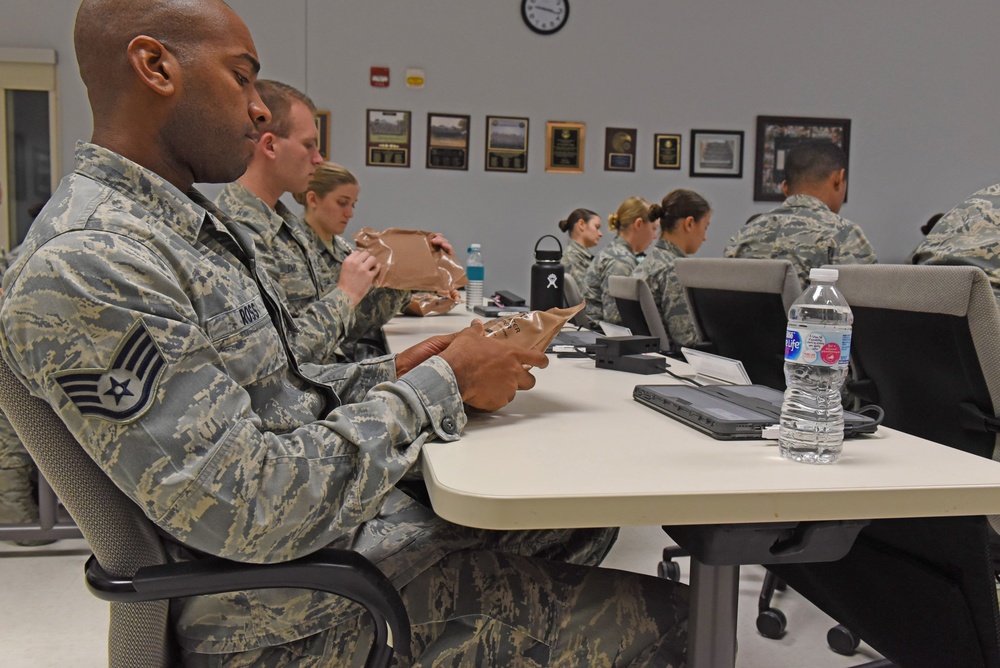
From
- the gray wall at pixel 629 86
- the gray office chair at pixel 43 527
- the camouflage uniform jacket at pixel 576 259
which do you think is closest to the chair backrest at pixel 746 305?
the gray office chair at pixel 43 527

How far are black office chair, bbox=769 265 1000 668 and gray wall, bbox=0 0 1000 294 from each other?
4250mm

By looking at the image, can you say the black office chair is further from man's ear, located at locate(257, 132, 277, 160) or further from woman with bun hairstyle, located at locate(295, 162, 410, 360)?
woman with bun hairstyle, located at locate(295, 162, 410, 360)

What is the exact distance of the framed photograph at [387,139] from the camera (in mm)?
5465

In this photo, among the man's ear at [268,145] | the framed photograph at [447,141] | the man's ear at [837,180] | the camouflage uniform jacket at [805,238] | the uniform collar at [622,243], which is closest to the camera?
the man's ear at [268,145]

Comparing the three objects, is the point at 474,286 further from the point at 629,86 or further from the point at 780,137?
the point at 780,137

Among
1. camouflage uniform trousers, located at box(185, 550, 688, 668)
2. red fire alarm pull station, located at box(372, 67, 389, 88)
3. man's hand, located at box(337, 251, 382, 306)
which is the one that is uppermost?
red fire alarm pull station, located at box(372, 67, 389, 88)

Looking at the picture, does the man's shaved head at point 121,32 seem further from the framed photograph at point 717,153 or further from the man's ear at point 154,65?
the framed photograph at point 717,153

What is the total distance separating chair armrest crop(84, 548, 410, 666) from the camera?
715 millimetres

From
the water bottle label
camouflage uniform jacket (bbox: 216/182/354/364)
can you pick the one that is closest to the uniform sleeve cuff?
the water bottle label

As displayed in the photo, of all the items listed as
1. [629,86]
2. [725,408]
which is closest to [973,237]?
[725,408]

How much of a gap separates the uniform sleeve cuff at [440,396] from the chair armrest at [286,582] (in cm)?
17

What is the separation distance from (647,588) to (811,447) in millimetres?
293

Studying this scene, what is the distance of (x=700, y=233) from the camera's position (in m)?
4.06

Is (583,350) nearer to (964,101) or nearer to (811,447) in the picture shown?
(811,447)
